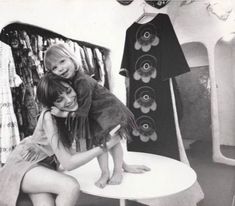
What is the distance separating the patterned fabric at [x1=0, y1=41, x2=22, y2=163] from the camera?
5.16 feet

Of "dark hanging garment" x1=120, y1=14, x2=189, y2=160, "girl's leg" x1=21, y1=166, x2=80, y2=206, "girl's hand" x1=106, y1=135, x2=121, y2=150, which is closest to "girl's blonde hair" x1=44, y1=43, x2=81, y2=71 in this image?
"dark hanging garment" x1=120, y1=14, x2=189, y2=160

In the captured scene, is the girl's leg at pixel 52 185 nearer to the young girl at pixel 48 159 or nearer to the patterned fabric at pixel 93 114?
the young girl at pixel 48 159

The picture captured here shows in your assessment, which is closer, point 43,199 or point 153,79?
point 43,199

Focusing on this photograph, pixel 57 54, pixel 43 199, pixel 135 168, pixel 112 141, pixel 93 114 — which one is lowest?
pixel 43 199

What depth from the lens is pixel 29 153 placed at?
155 centimetres

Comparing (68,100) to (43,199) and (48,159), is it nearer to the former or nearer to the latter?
(48,159)

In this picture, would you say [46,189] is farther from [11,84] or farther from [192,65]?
[192,65]

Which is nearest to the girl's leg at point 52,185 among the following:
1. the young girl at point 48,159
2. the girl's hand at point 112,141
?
the young girl at point 48,159

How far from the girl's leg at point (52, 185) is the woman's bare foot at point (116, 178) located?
152 mm

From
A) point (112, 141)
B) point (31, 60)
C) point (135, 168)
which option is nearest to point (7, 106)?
point (31, 60)

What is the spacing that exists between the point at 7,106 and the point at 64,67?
34 cm

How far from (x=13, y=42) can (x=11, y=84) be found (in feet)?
0.66

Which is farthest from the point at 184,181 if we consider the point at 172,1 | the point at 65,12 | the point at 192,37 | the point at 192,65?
the point at 65,12

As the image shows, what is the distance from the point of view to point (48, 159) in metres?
1.54
